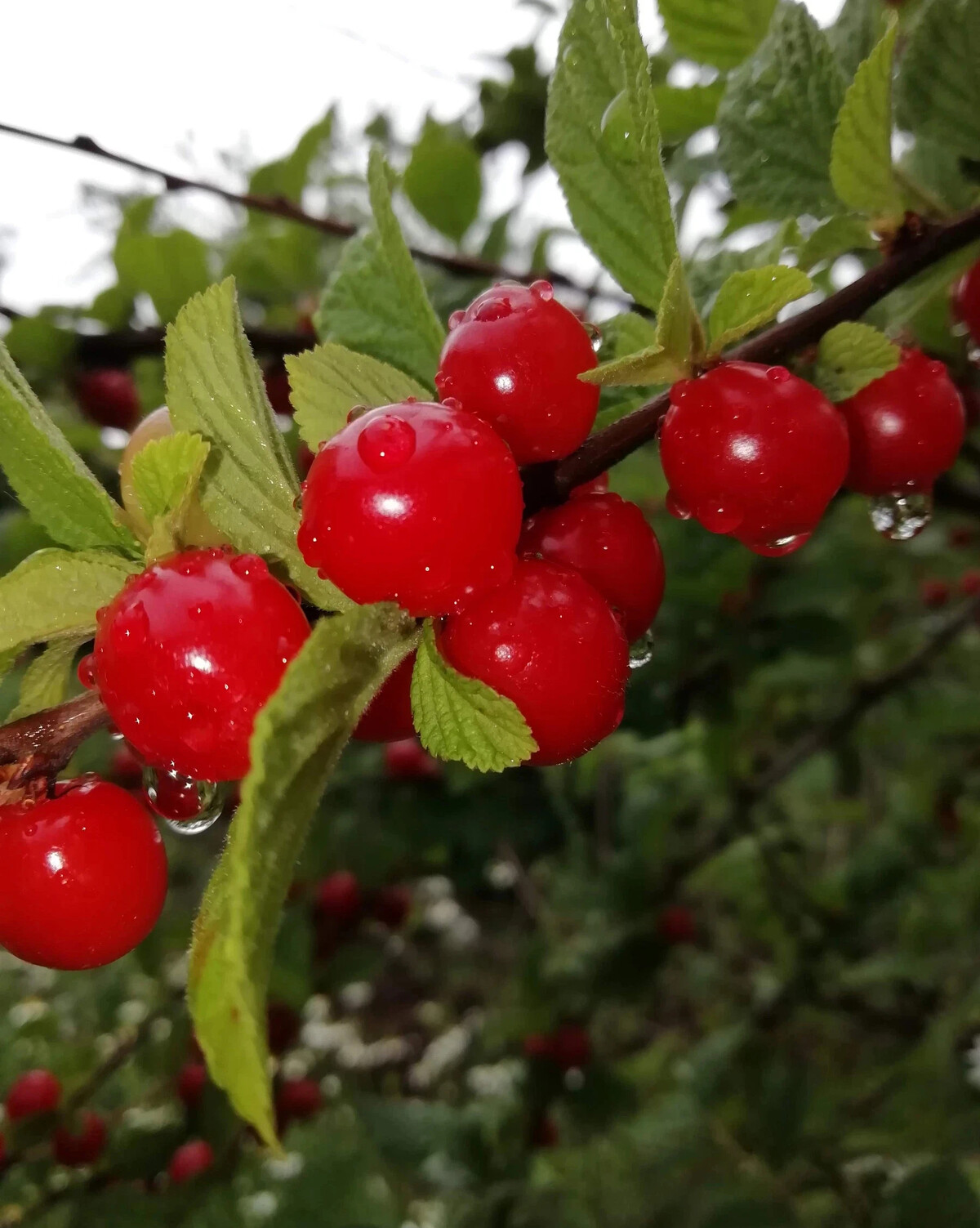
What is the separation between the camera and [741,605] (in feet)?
6.31

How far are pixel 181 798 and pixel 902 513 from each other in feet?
2.11

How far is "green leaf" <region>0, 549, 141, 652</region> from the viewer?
0.54 metres

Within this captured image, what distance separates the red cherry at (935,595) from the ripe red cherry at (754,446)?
2.77 meters

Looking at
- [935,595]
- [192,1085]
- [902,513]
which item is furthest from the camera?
[935,595]

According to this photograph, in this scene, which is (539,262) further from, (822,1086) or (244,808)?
(822,1086)

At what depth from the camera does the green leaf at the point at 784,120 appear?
759mm

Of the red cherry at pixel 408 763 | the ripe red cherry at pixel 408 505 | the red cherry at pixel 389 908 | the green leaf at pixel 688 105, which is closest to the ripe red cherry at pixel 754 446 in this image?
the ripe red cherry at pixel 408 505

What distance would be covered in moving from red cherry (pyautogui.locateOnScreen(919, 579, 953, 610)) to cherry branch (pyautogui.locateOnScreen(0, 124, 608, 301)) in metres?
2.09

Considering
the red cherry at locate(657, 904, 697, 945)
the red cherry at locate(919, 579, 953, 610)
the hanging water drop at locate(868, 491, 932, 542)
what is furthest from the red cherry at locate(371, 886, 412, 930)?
the hanging water drop at locate(868, 491, 932, 542)

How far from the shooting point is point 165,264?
1348 mm

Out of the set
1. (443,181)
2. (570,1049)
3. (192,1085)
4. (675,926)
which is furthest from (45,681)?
(675,926)

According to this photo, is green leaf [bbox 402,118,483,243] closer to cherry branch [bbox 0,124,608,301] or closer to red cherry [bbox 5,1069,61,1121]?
cherry branch [bbox 0,124,608,301]

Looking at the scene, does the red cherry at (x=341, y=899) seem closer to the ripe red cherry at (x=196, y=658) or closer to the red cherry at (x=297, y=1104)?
the red cherry at (x=297, y=1104)

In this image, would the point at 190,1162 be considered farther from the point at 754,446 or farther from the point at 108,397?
the point at 754,446
